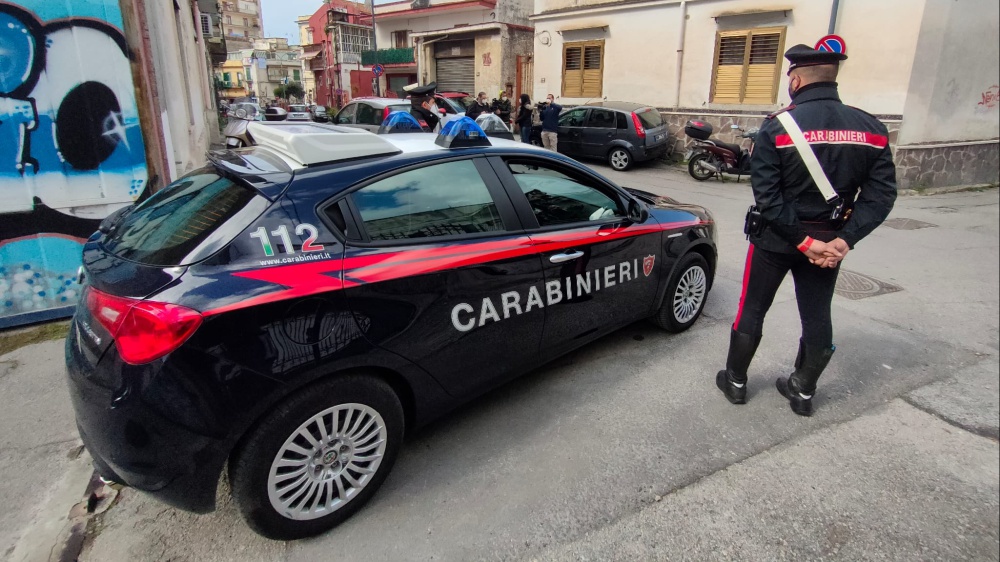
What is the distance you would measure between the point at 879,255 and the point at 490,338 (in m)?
5.95

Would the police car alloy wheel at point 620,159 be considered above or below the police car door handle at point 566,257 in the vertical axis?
below

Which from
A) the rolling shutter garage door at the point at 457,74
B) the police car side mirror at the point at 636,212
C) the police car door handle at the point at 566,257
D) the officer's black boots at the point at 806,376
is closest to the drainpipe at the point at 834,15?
the police car side mirror at the point at 636,212

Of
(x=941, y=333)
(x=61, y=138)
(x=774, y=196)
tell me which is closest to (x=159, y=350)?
(x=774, y=196)

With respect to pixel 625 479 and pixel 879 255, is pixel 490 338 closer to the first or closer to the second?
pixel 625 479

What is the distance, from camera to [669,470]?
2.83 m

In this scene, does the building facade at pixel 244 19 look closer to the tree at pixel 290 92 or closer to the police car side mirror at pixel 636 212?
the tree at pixel 290 92

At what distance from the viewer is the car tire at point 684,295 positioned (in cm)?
411

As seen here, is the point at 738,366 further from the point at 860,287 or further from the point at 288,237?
the point at 860,287

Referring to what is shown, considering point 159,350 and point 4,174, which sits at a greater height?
point 4,174

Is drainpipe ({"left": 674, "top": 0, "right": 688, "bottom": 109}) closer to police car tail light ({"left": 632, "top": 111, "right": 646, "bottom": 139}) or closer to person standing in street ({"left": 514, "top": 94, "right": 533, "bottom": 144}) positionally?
police car tail light ({"left": 632, "top": 111, "right": 646, "bottom": 139})

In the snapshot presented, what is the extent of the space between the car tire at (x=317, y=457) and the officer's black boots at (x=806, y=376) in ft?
7.55

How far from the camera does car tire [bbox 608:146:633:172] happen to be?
13.4 m

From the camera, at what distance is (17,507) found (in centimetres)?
262

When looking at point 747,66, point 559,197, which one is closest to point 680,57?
point 747,66
